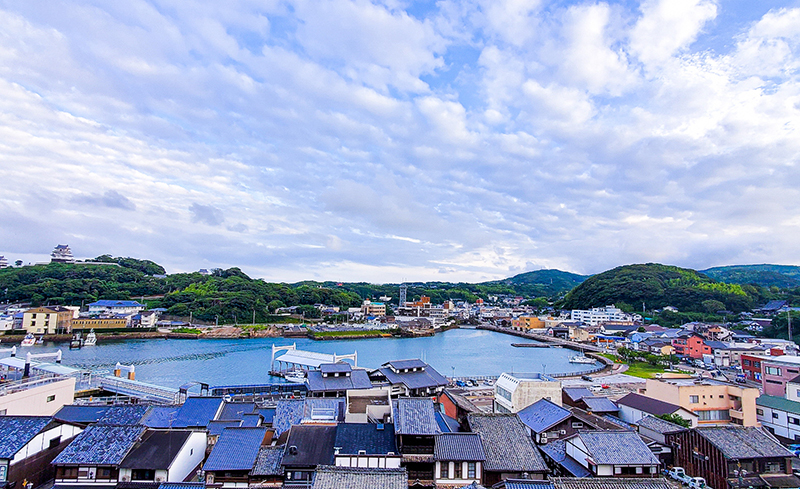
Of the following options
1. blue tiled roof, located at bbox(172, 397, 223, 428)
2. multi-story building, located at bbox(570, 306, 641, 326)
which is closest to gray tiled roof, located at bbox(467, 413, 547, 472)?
blue tiled roof, located at bbox(172, 397, 223, 428)

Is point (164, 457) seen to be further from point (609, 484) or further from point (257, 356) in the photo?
point (257, 356)

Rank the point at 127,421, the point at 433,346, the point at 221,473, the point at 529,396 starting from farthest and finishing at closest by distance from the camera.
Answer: the point at 433,346 → the point at 529,396 → the point at 127,421 → the point at 221,473

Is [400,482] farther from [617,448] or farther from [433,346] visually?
[433,346]

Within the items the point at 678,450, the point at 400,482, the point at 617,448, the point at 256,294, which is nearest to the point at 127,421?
the point at 400,482

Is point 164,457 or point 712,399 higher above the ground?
point 164,457

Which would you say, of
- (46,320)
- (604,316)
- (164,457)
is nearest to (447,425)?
(164,457)

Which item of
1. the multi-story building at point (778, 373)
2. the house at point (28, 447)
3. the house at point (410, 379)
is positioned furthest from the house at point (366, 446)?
the multi-story building at point (778, 373)

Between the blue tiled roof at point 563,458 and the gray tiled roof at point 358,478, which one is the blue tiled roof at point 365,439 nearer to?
the gray tiled roof at point 358,478
